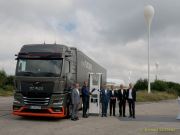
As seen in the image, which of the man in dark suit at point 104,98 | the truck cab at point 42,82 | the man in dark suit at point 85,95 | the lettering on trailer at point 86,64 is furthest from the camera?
the lettering on trailer at point 86,64

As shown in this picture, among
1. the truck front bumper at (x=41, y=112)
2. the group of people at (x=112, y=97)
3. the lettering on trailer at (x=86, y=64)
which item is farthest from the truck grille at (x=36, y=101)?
the lettering on trailer at (x=86, y=64)

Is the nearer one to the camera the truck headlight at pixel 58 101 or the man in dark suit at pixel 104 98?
the truck headlight at pixel 58 101

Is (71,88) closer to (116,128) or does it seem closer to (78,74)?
(78,74)

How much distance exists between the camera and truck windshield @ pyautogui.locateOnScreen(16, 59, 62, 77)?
18984mm

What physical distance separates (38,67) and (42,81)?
88 cm

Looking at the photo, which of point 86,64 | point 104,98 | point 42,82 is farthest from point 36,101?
point 86,64

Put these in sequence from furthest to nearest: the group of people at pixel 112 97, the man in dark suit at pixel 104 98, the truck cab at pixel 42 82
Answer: the man in dark suit at pixel 104 98 < the group of people at pixel 112 97 < the truck cab at pixel 42 82

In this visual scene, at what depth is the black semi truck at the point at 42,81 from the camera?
61.6 ft

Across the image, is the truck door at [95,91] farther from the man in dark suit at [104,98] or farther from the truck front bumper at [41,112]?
the truck front bumper at [41,112]

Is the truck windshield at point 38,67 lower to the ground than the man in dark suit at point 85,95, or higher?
higher

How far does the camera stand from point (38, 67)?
63.2 feet

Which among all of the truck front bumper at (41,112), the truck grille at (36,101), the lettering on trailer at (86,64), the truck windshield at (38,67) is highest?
the lettering on trailer at (86,64)

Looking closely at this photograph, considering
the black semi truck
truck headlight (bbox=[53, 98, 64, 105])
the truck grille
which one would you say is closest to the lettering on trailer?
the black semi truck

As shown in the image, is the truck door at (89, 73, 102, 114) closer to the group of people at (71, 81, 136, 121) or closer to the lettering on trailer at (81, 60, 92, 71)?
the group of people at (71, 81, 136, 121)
